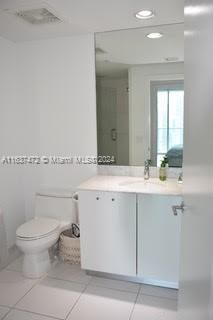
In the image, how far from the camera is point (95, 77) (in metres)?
2.70

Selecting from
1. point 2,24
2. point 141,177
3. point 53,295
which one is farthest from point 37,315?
point 2,24

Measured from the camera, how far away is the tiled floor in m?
1.98

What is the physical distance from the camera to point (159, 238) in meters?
2.17

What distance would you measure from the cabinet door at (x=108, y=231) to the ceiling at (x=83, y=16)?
143 cm

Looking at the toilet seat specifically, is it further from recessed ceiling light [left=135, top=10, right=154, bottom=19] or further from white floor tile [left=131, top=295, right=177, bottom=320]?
recessed ceiling light [left=135, top=10, right=154, bottom=19]

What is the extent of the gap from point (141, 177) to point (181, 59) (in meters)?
1.16

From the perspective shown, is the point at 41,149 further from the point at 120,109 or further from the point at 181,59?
the point at 181,59

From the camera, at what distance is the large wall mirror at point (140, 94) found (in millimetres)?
2498

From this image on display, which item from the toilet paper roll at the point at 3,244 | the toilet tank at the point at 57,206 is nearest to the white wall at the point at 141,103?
the toilet tank at the point at 57,206

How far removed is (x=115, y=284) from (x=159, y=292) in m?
0.38

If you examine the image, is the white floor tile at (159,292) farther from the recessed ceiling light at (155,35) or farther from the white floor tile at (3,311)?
the recessed ceiling light at (155,35)

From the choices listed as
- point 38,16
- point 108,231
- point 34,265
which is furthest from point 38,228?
point 38,16

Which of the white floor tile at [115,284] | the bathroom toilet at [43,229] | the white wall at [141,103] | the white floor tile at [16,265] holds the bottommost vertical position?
the white floor tile at [115,284]

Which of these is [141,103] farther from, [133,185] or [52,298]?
[52,298]
